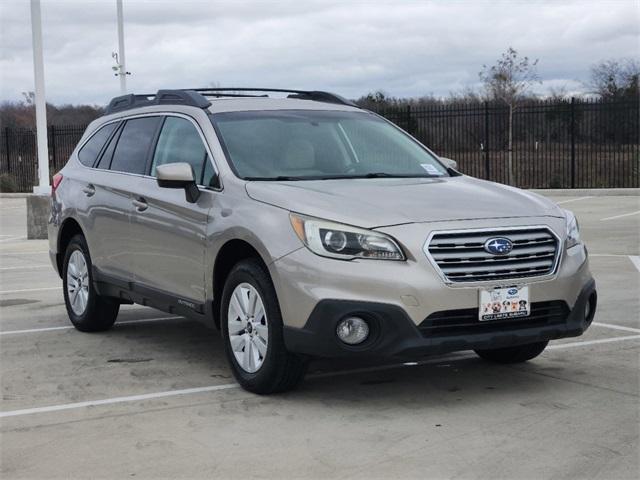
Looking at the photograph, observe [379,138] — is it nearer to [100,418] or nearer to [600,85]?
[100,418]

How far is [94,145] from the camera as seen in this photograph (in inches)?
332

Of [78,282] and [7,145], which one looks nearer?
[78,282]

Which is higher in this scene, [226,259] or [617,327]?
[226,259]

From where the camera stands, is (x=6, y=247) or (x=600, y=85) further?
(x=600, y=85)

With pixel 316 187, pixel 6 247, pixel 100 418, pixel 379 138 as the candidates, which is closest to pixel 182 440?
pixel 100 418

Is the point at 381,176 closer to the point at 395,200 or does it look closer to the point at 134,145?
the point at 395,200

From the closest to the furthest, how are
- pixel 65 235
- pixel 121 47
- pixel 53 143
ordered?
pixel 65 235 → pixel 121 47 → pixel 53 143

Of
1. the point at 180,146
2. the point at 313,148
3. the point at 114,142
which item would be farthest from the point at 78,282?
the point at 313,148

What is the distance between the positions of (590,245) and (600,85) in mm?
32644

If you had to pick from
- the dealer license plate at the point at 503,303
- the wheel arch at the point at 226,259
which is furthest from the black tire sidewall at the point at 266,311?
the dealer license plate at the point at 503,303

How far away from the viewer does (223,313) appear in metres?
6.04

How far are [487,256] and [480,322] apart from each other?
1.20 feet

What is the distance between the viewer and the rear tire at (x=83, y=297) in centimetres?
801

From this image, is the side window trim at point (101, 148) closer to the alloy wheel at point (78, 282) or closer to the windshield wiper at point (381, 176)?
the alloy wheel at point (78, 282)
